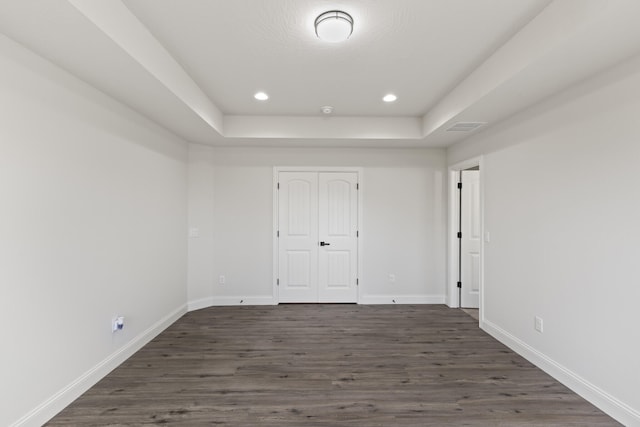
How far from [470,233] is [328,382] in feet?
9.94

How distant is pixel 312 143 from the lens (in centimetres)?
408

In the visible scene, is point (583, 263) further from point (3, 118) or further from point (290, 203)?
point (3, 118)

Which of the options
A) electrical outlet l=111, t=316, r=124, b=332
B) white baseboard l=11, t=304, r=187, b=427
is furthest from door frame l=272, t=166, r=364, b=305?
electrical outlet l=111, t=316, r=124, b=332

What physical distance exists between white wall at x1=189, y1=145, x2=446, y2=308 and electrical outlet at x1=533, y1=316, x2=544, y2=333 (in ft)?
5.75

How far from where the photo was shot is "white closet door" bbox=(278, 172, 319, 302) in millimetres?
4359

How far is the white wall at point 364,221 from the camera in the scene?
14.0 feet

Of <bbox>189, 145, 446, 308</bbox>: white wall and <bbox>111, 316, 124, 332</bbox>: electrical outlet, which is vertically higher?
<bbox>189, 145, 446, 308</bbox>: white wall

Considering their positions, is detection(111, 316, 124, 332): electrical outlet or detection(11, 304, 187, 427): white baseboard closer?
detection(11, 304, 187, 427): white baseboard

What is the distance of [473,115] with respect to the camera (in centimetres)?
293

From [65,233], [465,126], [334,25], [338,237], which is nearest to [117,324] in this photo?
[65,233]

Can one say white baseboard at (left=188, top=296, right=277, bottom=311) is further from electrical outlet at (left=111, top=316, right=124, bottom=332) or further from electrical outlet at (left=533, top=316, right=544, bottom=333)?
electrical outlet at (left=533, top=316, right=544, bottom=333)

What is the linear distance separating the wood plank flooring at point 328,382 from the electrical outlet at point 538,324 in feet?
1.12

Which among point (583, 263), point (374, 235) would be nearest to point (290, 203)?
point (374, 235)

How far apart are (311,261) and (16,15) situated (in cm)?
370
